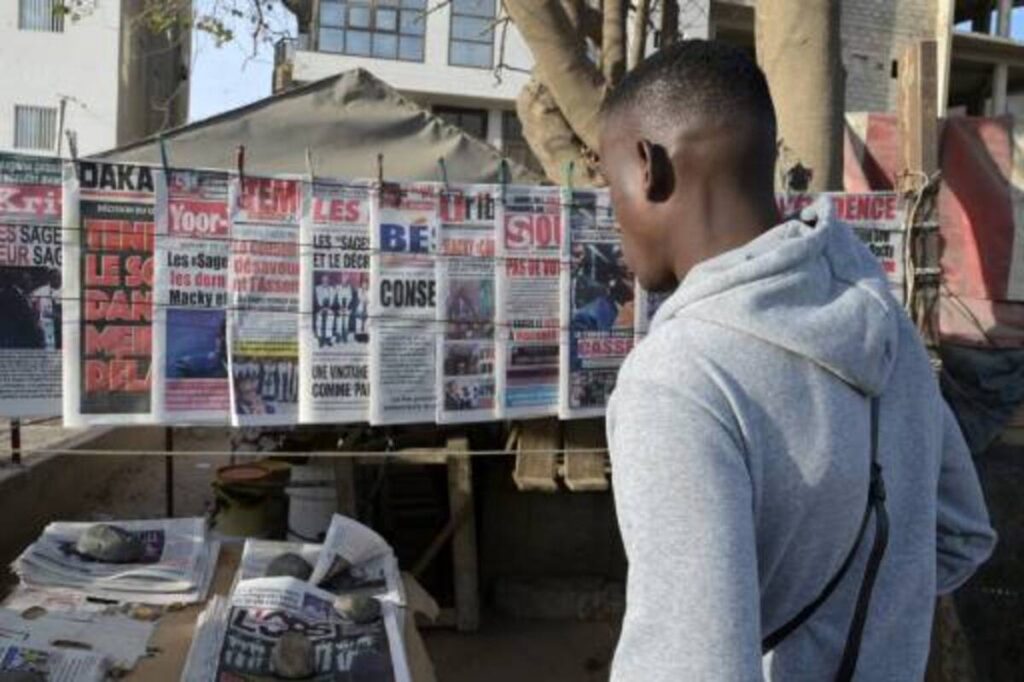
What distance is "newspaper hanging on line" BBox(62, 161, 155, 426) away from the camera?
316 cm

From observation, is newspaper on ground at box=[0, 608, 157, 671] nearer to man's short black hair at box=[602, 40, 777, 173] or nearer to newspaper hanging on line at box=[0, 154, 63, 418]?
newspaper hanging on line at box=[0, 154, 63, 418]

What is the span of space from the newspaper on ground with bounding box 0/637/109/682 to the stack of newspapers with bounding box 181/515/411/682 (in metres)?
0.22

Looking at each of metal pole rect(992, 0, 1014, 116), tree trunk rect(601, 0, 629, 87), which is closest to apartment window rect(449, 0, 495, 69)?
metal pole rect(992, 0, 1014, 116)

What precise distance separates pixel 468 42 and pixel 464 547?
16461mm

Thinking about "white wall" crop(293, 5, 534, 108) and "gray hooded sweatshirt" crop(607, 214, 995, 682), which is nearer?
"gray hooded sweatshirt" crop(607, 214, 995, 682)

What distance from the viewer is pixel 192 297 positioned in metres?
3.30

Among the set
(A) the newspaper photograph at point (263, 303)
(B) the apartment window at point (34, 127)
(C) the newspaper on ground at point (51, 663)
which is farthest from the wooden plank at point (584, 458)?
(B) the apartment window at point (34, 127)

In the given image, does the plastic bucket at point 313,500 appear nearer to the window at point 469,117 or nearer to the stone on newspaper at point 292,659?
the stone on newspaper at point 292,659

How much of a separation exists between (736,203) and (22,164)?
111 inches

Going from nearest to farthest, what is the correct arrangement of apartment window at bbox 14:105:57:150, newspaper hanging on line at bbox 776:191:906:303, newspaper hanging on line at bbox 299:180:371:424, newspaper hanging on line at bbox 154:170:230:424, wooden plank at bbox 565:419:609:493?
newspaper hanging on line at bbox 154:170:230:424 < newspaper hanging on line at bbox 299:180:371:424 < newspaper hanging on line at bbox 776:191:906:303 < wooden plank at bbox 565:419:609:493 < apartment window at bbox 14:105:57:150

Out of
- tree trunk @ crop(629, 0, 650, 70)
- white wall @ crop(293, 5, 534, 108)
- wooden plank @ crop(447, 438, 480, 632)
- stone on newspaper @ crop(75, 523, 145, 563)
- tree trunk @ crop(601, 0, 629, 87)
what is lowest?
wooden plank @ crop(447, 438, 480, 632)

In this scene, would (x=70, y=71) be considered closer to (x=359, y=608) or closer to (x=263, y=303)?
(x=263, y=303)

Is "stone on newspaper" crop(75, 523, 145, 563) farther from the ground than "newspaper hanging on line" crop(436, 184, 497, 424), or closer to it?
closer to it

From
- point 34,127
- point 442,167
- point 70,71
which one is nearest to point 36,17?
point 70,71
